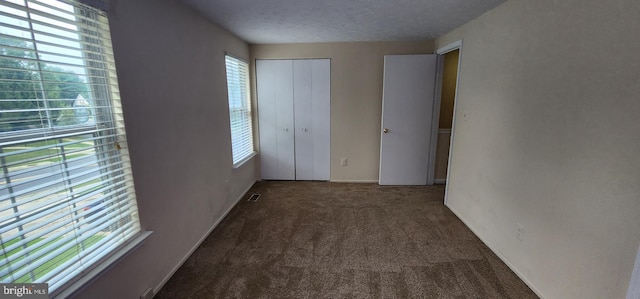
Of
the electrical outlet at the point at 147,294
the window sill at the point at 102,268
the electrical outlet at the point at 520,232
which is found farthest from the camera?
the electrical outlet at the point at 520,232

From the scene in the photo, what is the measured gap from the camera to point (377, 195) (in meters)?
3.54

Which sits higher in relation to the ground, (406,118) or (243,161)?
(406,118)

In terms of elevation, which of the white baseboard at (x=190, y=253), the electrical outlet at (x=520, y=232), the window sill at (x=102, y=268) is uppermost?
the window sill at (x=102, y=268)

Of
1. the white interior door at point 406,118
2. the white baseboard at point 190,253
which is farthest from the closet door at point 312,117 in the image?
the white baseboard at point 190,253

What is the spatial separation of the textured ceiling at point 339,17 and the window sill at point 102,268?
6.10ft

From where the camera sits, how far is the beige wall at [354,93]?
3654 mm

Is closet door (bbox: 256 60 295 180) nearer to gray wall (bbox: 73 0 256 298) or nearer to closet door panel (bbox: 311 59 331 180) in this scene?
closet door panel (bbox: 311 59 331 180)

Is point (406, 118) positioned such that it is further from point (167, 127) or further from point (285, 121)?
point (167, 127)

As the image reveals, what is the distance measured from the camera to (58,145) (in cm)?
114

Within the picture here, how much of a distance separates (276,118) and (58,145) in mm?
2871

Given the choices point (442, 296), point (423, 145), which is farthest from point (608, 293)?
point (423, 145)

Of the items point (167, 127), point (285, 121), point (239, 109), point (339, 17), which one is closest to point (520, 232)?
point (339, 17)

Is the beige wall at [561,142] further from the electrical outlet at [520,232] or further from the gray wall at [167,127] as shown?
the gray wall at [167,127]

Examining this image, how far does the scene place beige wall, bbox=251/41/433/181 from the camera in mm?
3654
